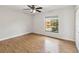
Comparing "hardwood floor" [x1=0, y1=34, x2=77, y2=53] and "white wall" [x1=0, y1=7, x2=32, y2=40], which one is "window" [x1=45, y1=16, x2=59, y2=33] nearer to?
"hardwood floor" [x1=0, y1=34, x2=77, y2=53]

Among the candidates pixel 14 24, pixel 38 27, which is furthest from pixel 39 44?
pixel 14 24

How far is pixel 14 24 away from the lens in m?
1.67

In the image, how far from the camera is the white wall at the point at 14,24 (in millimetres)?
1580

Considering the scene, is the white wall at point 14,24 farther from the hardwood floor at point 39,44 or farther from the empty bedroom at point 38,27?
the hardwood floor at point 39,44

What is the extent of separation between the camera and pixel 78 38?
1201 mm

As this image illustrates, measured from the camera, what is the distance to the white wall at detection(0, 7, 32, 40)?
158cm

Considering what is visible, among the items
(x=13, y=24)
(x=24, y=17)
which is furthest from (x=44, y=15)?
(x=13, y=24)

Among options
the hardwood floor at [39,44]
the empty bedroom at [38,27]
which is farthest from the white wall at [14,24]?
the hardwood floor at [39,44]

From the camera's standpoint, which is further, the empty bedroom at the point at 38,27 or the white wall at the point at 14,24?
the white wall at the point at 14,24

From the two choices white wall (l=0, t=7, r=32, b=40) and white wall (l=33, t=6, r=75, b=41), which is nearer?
white wall (l=33, t=6, r=75, b=41)

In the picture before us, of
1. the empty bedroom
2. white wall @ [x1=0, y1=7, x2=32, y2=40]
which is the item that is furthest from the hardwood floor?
white wall @ [x1=0, y1=7, x2=32, y2=40]

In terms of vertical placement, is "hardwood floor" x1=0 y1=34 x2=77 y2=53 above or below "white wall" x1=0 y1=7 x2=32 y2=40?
below
